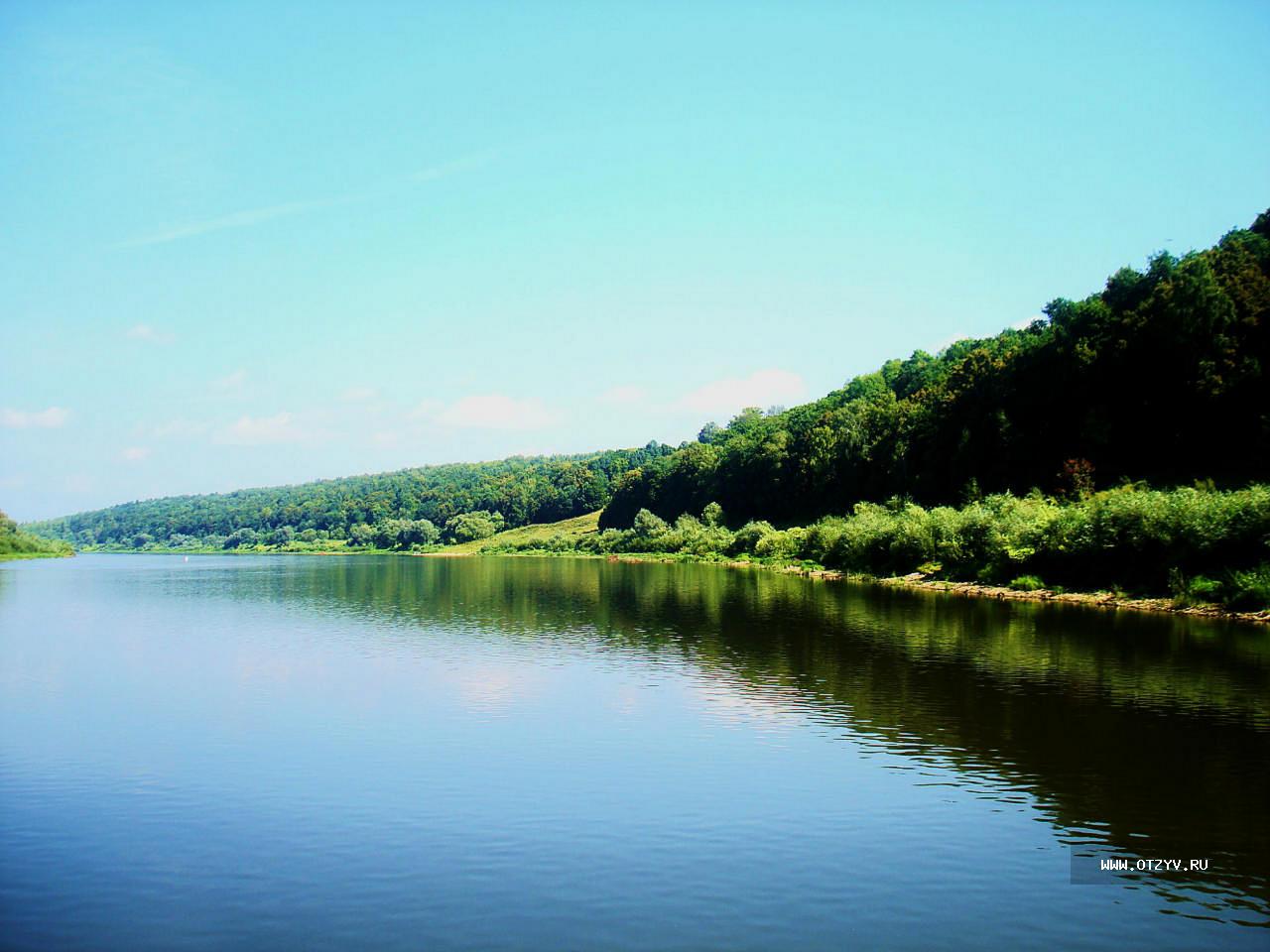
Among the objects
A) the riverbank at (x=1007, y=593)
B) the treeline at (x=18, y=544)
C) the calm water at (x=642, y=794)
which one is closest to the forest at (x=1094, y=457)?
the riverbank at (x=1007, y=593)

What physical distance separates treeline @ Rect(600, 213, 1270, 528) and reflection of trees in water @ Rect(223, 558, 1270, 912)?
27.0 m

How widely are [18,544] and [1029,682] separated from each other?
193302 mm

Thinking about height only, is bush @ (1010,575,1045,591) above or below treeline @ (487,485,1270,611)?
below

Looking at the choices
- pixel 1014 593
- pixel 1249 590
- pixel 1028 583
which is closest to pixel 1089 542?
pixel 1028 583

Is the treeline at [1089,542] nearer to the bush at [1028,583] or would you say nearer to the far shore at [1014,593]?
the bush at [1028,583]

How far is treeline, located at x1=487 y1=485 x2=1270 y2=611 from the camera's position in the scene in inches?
1694

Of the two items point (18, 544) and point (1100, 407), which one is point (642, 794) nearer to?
point (1100, 407)

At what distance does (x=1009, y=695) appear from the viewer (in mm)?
26125

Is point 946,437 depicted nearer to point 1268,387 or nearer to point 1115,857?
point 1268,387

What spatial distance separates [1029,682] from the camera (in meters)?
27.8

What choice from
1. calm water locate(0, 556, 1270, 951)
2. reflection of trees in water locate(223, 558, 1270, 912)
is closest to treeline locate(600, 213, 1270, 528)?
reflection of trees in water locate(223, 558, 1270, 912)

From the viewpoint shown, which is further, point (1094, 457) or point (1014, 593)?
point (1094, 457)

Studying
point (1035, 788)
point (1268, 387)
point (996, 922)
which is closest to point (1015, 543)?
point (1268, 387)

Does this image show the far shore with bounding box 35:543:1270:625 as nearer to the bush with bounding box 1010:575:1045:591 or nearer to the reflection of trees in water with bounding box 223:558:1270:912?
the bush with bounding box 1010:575:1045:591
